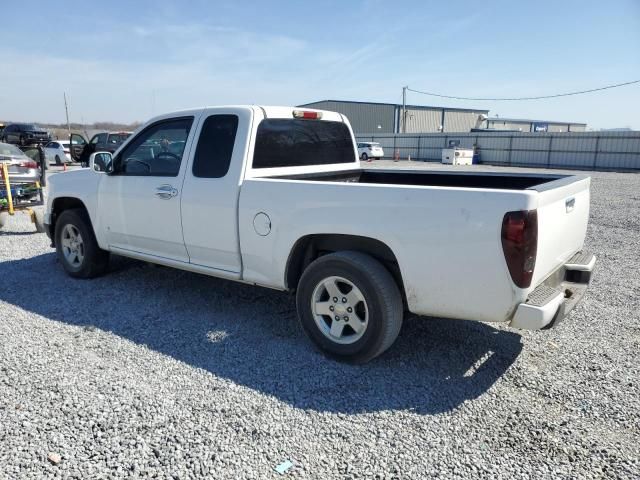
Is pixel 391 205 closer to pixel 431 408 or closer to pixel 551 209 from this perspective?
pixel 551 209

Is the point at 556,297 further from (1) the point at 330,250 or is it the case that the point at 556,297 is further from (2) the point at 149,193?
(2) the point at 149,193

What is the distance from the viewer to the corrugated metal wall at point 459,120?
60850 millimetres

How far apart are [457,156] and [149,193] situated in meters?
30.5

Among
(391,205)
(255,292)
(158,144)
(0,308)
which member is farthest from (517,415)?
(0,308)

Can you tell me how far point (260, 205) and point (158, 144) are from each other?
1671 millimetres

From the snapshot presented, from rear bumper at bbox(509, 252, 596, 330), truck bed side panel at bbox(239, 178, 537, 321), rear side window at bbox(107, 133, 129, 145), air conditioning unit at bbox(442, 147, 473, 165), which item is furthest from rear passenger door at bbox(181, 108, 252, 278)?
air conditioning unit at bbox(442, 147, 473, 165)

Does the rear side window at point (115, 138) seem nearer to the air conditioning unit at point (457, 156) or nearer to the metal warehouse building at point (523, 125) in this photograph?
the air conditioning unit at point (457, 156)

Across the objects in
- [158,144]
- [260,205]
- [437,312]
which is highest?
[158,144]

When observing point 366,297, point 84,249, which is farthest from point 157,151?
point 366,297

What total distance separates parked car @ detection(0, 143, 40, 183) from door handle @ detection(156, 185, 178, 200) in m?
6.20

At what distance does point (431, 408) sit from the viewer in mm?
3088

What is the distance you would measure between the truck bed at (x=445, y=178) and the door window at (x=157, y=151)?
3.50 feet

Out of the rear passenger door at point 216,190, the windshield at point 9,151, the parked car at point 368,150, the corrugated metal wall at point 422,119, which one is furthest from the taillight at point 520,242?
the corrugated metal wall at point 422,119

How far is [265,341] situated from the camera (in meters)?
4.04
